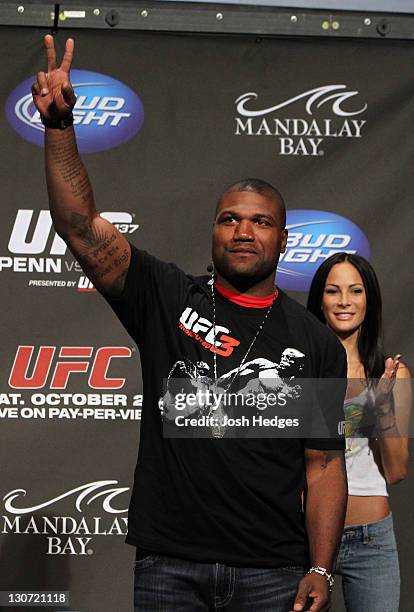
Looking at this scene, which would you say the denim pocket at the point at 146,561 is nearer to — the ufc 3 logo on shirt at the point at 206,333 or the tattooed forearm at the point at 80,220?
the ufc 3 logo on shirt at the point at 206,333

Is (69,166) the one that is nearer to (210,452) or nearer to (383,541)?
(210,452)

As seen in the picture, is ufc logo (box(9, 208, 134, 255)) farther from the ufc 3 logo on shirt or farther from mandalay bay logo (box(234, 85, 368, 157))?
the ufc 3 logo on shirt

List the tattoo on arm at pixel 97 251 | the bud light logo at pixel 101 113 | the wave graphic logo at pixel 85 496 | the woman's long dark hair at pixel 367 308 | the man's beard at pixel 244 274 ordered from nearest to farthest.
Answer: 1. the tattoo on arm at pixel 97 251
2. the man's beard at pixel 244 274
3. the woman's long dark hair at pixel 367 308
4. the wave graphic logo at pixel 85 496
5. the bud light logo at pixel 101 113

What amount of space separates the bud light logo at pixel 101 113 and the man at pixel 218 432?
1.30 metres

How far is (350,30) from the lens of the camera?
132 inches

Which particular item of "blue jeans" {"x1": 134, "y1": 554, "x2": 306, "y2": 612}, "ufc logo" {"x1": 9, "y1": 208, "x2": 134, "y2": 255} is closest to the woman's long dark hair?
"ufc logo" {"x1": 9, "y1": 208, "x2": 134, "y2": 255}

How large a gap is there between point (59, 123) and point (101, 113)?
4.95 feet

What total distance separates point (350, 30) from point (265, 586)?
2176 millimetres

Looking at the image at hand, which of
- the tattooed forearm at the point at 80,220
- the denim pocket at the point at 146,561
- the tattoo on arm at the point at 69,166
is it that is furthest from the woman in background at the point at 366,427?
the tattoo on arm at the point at 69,166

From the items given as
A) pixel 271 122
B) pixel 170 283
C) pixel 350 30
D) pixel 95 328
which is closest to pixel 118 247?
pixel 170 283

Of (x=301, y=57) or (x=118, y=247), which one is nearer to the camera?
(x=118, y=247)

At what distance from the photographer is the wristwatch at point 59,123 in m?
1.90

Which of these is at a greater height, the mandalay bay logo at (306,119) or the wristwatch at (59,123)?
the mandalay bay logo at (306,119)

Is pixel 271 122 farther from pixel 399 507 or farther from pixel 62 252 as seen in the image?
pixel 399 507
